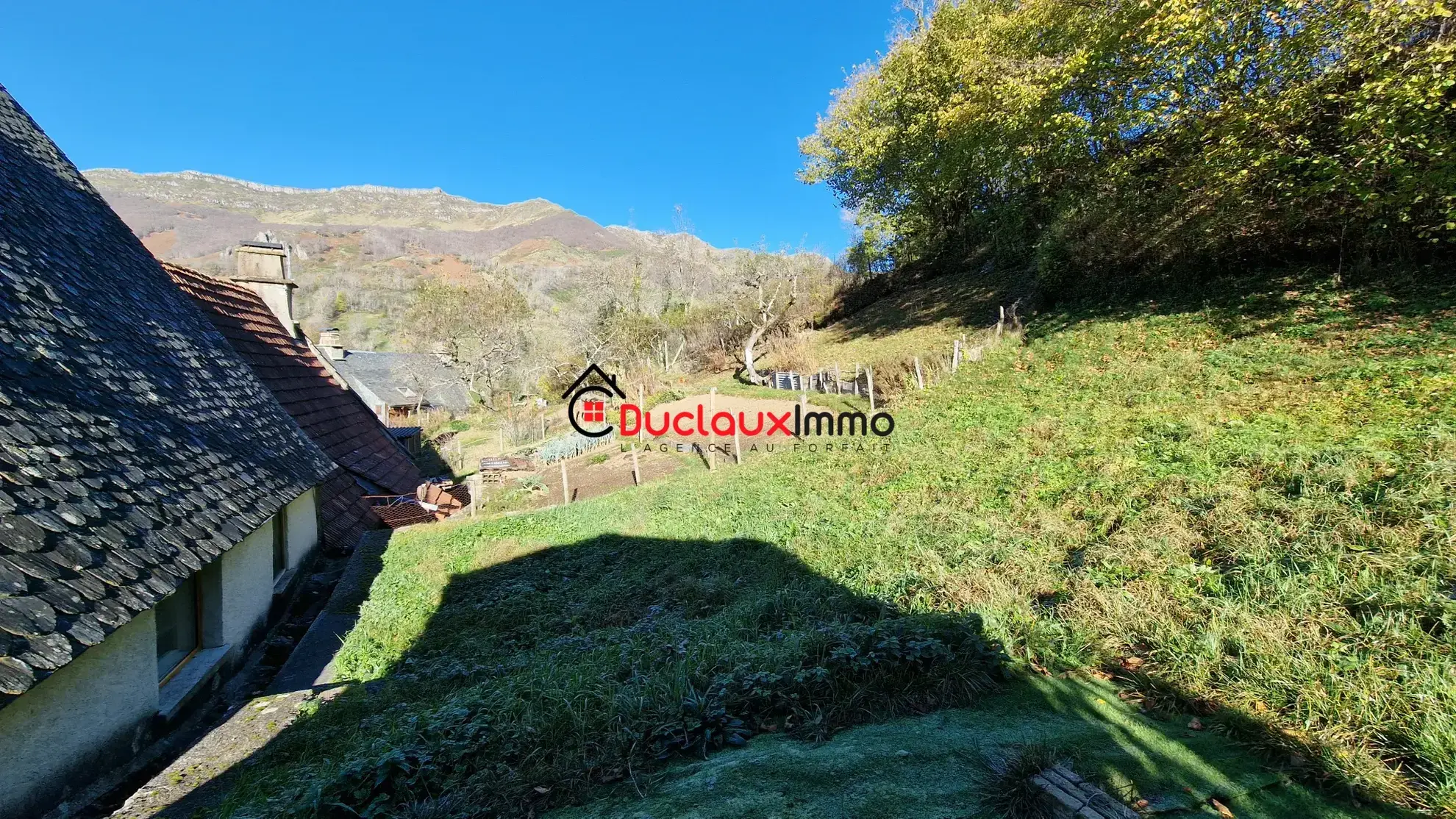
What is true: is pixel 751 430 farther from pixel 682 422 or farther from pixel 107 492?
pixel 107 492

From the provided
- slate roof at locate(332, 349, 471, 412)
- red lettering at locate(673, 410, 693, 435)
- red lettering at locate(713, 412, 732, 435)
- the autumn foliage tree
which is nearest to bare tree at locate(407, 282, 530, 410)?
slate roof at locate(332, 349, 471, 412)

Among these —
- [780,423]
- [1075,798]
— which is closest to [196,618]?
[1075,798]

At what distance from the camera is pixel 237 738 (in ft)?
10.7

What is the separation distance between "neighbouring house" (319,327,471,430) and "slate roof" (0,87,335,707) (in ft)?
85.6

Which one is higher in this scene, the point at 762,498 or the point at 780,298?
the point at 780,298

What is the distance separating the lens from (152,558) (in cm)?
323

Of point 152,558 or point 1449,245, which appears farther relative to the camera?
point 1449,245

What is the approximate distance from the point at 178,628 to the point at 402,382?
3510 centimetres

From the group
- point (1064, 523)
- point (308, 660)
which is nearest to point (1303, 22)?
point (1064, 523)

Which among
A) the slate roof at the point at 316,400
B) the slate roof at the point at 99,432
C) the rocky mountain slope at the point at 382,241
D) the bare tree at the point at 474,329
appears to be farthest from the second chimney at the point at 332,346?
the slate roof at the point at 99,432

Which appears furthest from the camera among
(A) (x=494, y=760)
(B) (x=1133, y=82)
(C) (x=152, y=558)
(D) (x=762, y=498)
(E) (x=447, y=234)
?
(E) (x=447, y=234)

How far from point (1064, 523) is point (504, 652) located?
5752 millimetres

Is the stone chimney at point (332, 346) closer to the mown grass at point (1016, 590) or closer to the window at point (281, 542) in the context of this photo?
the mown grass at point (1016, 590)

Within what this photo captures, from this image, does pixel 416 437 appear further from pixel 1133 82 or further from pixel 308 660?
pixel 1133 82
